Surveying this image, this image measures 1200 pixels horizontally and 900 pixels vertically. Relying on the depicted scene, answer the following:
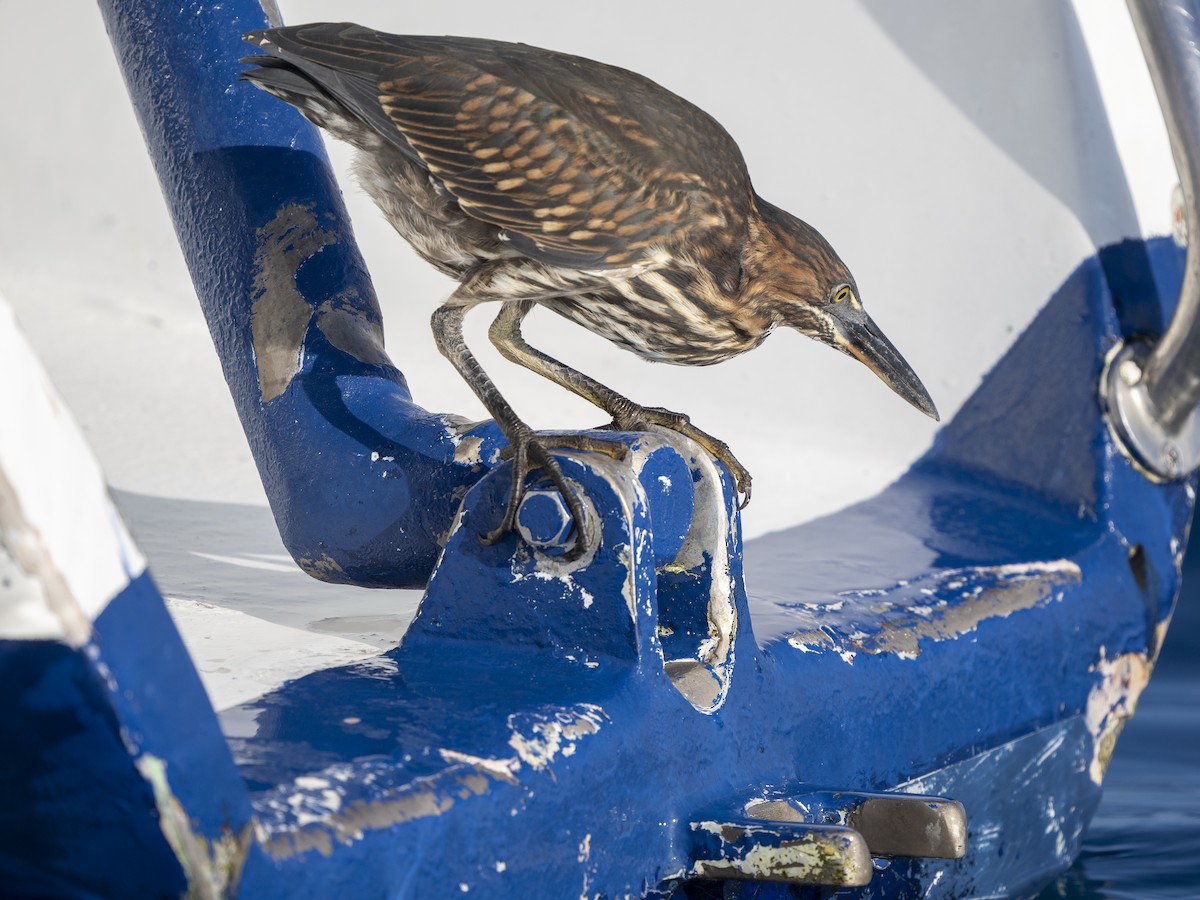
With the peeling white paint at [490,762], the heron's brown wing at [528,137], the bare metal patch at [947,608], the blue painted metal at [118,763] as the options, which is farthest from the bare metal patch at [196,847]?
the heron's brown wing at [528,137]

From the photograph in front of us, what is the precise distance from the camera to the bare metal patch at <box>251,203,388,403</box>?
1.35 m

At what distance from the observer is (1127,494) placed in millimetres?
1901

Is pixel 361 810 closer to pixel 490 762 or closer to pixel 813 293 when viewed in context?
pixel 490 762

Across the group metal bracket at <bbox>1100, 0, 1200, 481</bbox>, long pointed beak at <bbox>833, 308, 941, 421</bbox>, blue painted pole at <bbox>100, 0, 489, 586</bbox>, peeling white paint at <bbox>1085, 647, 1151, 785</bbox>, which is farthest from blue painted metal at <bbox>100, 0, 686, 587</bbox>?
metal bracket at <bbox>1100, 0, 1200, 481</bbox>

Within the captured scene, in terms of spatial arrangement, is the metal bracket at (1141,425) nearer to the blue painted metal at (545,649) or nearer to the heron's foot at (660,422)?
the blue painted metal at (545,649)

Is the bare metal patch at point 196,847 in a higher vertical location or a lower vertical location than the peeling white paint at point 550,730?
higher

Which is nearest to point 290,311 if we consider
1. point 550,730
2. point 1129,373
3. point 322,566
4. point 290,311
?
point 290,311

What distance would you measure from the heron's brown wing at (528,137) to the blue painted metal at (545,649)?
0.11 m

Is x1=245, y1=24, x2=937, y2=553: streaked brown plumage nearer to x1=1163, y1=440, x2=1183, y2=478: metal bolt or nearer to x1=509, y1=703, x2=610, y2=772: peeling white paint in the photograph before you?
x1=509, y1=703, x2=610, y2=772: peeling white paint

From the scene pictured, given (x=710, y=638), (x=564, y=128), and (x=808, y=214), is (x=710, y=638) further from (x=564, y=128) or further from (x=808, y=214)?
(x=808, y=214)

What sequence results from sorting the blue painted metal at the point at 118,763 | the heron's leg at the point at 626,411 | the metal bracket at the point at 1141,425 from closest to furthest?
the blue painted metal at the point at 118,763 → the heron's leg at the point at 626,411 → the metal bracket at the point at 1141,425

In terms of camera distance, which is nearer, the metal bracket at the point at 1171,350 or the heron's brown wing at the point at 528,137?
the heron's brown wing at the point at 528,137

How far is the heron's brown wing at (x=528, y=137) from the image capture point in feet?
4.46

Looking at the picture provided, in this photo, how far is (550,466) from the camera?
41.2 inches
